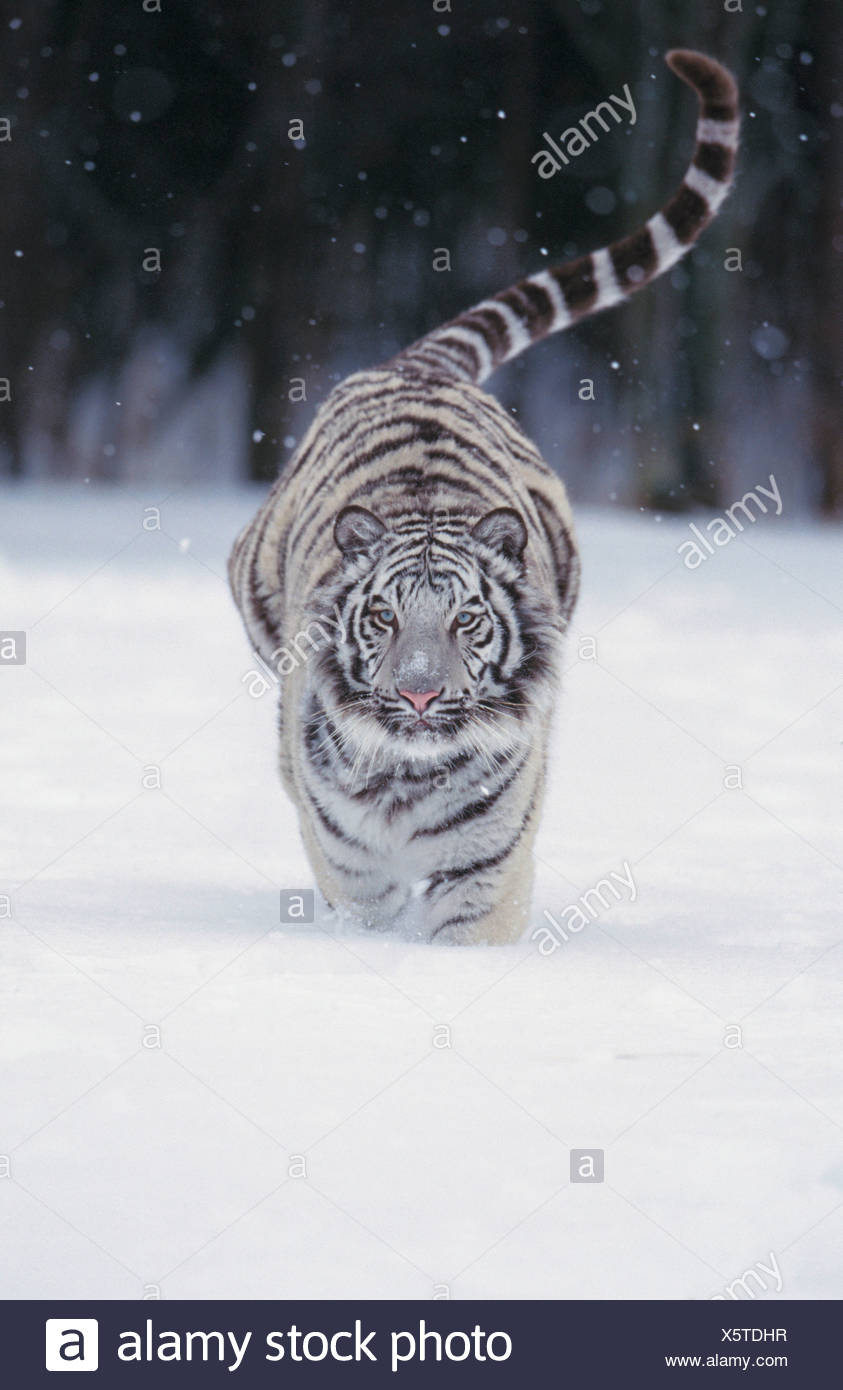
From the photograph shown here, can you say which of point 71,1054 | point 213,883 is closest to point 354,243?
point 213,883

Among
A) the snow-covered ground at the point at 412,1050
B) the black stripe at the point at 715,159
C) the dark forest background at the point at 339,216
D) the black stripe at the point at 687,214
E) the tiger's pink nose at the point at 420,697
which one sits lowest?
the snow-covered ground at the point at 412,1050

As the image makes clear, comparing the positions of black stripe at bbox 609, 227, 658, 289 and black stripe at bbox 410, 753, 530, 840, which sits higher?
black stripe at bbox 609, 227, 658, 289

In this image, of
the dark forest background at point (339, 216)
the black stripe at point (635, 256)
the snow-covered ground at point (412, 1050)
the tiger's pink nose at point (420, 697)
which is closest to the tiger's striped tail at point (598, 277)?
the black stripe at point (635, 256)

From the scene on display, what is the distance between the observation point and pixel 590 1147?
2.33 meters

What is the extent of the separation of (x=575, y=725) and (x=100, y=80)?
8.39 metres

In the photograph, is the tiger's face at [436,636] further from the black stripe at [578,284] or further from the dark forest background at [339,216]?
the dark forest background at [339,216]

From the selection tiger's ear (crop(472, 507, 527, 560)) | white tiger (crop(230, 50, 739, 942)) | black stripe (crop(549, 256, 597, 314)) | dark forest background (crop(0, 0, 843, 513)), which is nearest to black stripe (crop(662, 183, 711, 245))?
black stripe (crop(549, 256, 597, 314))

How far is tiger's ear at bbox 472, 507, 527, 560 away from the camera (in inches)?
134

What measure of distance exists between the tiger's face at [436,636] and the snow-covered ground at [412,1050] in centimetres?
43

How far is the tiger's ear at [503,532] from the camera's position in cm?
341

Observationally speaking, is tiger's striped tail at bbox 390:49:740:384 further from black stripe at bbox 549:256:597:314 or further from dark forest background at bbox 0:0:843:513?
dark forest background at bbox 0:0:843:513

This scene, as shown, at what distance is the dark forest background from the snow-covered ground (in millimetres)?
7125

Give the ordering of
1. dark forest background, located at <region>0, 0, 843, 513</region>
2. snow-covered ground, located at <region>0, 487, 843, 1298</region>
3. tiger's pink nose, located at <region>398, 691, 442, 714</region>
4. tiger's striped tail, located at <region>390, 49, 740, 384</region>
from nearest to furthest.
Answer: snow-covered ground, located at <region>0, 487, 843, 1298</region>, tiger's pink nose, located at <region>398, 691, 442, 714</region>, tiger's striped tail, located at <region>390, 49, 740, 384</region>, dark forest background, located at <region>0, 0, 843, 513</region>

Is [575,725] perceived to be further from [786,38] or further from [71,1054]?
[786,38]
